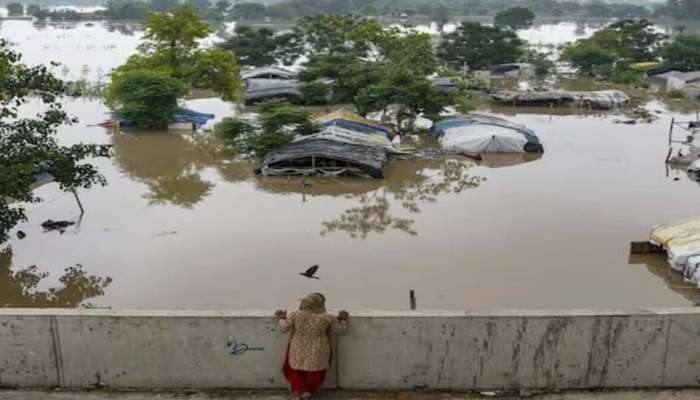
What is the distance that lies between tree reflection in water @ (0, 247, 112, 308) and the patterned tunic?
18.6 feet

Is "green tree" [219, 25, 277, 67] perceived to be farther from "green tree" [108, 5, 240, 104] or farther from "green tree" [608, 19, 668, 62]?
"green tree" [608, 19, 668, 62]

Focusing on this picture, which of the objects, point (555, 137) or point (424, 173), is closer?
point (424, 173)

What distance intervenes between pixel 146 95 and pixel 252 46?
20330 millimetres

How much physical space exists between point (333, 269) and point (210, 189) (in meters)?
6.19

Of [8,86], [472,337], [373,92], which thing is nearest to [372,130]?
[373,92]

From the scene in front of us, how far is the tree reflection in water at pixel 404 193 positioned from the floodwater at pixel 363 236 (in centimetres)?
5

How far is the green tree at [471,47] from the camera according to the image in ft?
136

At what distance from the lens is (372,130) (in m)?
21.0

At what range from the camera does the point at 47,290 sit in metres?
10.2

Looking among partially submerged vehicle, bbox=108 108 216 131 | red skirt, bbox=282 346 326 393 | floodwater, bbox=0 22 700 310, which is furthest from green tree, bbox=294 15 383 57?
red skirt, bbox=282 346 326 393

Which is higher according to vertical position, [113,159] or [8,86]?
[8,86]

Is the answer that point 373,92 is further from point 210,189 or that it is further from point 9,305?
point 9,305

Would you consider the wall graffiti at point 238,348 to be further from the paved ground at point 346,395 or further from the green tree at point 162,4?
the green tree at point 162,4

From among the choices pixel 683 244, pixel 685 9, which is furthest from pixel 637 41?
pixel 685 9
